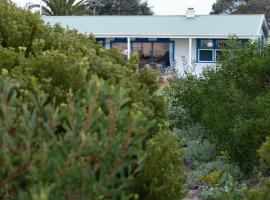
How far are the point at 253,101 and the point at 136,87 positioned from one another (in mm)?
3490

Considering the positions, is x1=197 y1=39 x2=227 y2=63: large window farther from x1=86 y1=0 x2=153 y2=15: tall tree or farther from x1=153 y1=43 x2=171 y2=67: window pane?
x1=86 y1=0 x2=153 y2=15: tall tree

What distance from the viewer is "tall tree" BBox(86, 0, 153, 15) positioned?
228ft

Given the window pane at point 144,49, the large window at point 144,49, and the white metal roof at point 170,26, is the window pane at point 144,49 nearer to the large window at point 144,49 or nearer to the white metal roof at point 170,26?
the large window at point 144,49

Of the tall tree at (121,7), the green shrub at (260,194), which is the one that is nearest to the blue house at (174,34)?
the green shrub at (260,194)

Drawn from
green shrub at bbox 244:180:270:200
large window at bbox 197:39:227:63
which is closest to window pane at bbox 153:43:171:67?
large window at bbox 197:39:227:63

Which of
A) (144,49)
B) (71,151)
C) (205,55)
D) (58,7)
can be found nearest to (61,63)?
(71,151)

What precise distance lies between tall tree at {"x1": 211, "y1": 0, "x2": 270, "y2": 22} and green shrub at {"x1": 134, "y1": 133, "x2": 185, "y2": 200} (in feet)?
224

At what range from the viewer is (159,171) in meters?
3.27

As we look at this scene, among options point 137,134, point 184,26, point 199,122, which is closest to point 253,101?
point 199,122

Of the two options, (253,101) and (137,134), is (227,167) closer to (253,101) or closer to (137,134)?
(253,101)

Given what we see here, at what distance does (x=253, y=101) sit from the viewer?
23.2 feet

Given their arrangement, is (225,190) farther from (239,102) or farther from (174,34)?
(174,34)

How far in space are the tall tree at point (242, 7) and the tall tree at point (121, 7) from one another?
28.0ft

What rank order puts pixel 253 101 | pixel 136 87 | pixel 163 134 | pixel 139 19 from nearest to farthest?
pixel 163 134
pixel 136 87
pixel 253 101
pixel 139 19
